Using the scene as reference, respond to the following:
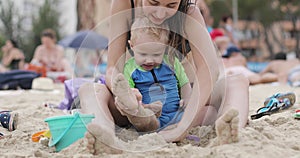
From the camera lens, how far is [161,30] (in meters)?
2.05

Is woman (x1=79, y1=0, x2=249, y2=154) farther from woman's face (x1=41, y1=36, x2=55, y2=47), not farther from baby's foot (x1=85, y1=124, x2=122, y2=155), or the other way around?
woman's face (x1=41, y1=36, x2=55, y2=47)

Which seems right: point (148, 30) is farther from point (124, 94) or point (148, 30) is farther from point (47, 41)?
point (47, 41)

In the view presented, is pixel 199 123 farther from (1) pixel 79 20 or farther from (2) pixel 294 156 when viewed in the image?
(1) pixel 79 20

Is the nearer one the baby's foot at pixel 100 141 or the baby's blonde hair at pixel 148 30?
the baby's foot at pixel 100 141

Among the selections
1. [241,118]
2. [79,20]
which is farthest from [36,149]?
[79,20]

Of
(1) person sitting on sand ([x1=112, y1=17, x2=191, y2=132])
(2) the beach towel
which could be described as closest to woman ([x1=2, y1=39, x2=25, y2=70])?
(2) the beach towel

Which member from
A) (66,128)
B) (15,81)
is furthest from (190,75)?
(15,81)

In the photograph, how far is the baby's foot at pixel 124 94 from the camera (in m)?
1.63

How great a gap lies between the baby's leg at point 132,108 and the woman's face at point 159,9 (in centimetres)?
38

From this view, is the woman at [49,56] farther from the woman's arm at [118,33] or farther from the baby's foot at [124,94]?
the baby's foot at [124,94]

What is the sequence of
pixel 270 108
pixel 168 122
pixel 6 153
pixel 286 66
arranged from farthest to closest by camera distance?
1. pixel 286 66
2. pixel 270 108
3. pixel 168 122
4. pixel 6 153

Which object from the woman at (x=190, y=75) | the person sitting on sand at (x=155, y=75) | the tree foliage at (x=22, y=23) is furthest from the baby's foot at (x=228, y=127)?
the tree foliage at (x=22, y=23)

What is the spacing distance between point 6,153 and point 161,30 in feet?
2.79

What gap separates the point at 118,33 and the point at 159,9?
0.29 m
